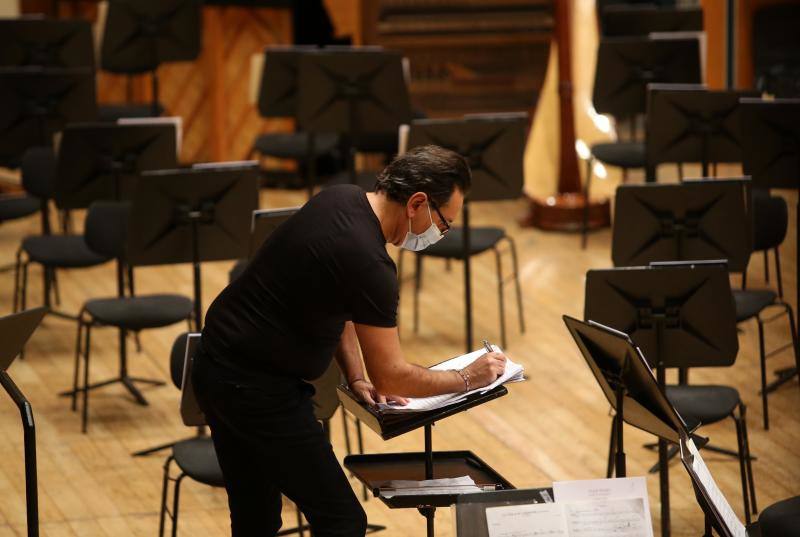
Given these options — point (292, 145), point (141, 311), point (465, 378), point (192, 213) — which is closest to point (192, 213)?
point (192, 213)

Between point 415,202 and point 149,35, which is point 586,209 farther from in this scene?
point 415,202

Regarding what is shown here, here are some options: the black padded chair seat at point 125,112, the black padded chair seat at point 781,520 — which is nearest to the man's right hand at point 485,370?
the black padded chair seat at point 781,520

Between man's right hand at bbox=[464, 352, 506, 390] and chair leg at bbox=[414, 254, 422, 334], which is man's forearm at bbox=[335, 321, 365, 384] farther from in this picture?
chair leg at bbox=[414, 254, 422, 334]

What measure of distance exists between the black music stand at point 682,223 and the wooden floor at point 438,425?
2.78ft

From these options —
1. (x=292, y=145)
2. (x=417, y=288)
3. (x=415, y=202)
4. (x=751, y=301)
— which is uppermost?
(x=415, y=202)

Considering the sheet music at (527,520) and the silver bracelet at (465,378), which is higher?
the silver bracelet at (465,378)

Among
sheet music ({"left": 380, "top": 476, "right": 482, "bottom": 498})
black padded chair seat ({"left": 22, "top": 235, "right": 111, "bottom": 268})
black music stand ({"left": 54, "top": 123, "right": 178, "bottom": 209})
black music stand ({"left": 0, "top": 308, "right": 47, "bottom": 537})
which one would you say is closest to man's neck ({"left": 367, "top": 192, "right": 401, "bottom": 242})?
sheet music ({"left": 380, "top": 476, "right": 482, "bottom": 498})

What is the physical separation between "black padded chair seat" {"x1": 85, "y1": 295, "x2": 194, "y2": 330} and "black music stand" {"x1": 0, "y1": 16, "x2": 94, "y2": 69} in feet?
8.11

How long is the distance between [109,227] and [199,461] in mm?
2041

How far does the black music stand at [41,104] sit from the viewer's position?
22.2 ft

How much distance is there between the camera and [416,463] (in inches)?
138

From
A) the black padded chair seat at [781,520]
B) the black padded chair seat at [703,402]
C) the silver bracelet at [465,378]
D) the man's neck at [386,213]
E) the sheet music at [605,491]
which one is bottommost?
the black padded chair seat at [781,520]

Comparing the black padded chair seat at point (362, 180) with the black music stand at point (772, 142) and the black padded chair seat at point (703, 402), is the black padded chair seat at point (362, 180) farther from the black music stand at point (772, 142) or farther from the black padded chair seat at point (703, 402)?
the black padded chair seat at point (703, 402)

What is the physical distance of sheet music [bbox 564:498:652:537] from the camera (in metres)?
3.22
